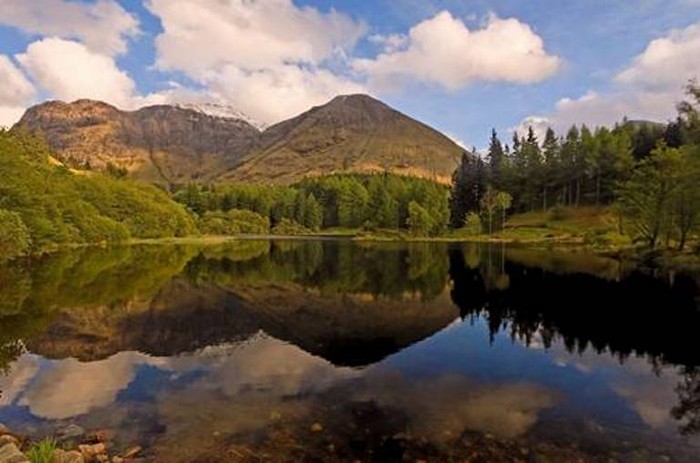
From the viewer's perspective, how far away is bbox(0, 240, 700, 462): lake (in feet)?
65.6

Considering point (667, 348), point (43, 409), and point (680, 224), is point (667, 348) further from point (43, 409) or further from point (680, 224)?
point (680, 224)

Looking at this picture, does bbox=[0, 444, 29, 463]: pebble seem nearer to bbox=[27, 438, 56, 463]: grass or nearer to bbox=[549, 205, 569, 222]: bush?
bbox=[27, 438, 56, 463]: grass

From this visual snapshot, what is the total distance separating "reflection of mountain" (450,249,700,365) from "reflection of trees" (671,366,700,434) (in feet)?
8.30

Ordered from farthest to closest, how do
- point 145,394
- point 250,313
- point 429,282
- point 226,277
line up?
point 226,277, point 429,282, point 250,313, point 145,394

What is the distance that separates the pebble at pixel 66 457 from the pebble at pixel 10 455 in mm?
1123

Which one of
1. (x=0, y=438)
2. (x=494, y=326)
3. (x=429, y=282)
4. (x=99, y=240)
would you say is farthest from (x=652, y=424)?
(x=99, y=240)

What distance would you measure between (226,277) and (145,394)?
50042 mm

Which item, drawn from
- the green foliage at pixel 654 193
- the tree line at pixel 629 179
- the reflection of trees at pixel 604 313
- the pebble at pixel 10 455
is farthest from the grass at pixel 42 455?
the green foliage at pixel 654 193

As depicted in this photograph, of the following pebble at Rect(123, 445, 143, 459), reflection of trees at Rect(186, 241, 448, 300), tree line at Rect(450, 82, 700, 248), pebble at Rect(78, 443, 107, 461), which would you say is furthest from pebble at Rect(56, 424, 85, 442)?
tree line at Rect(450, 82, 700, 248)

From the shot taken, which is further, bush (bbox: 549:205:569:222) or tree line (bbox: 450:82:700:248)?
bush (bbox: 549:205:569:222)

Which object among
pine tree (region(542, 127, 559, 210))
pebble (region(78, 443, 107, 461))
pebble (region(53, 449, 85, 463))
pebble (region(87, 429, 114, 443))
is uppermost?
pine tree (region(542, 127, 559, 210))

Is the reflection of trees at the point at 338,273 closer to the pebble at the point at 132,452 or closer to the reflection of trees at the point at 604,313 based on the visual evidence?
the reflection of trees at the point at 604,313

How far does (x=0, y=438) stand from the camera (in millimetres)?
17766

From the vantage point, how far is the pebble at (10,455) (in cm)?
1448
